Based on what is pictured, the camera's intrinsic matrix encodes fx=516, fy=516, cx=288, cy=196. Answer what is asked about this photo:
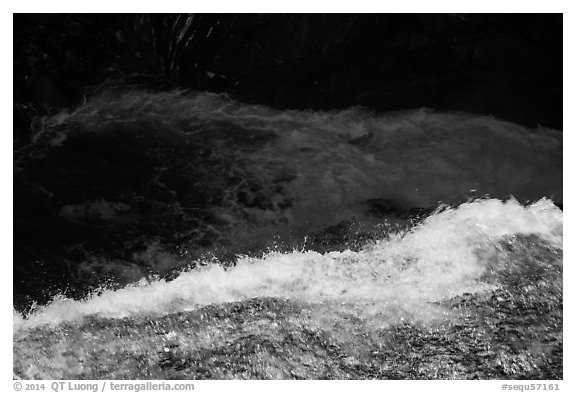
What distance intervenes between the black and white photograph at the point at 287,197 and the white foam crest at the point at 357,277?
17mm

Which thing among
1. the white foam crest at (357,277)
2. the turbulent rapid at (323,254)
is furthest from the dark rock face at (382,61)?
the white foam crest at (357,277)

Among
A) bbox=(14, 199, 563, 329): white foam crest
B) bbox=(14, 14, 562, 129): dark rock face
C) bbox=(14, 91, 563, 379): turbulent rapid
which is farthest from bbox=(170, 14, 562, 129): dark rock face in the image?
bbox=(14, 199, 563, 329): white foam crest

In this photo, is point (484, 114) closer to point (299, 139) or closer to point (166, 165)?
point (299, 139)

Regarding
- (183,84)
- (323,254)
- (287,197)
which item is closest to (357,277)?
(323,254)

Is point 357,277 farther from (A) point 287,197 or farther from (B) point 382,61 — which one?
(B) point 382,61

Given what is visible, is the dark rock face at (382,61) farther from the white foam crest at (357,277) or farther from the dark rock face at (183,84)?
the white foam crest at (357,277)

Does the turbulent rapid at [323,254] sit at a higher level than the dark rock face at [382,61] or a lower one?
lower

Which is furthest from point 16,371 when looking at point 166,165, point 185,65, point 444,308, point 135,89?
point 444,308

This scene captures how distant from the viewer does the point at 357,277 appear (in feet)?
14.1

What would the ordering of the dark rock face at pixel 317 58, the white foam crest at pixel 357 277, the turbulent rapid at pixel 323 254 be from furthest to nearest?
the dark rock face at pixel 317 58, the white foam crest at pixel 357 277, the turbulent rapid at pixel 323 254

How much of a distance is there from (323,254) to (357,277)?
36cm

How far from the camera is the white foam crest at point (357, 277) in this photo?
4.17 meters

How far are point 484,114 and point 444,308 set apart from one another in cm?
204

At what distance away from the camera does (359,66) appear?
4719mm
